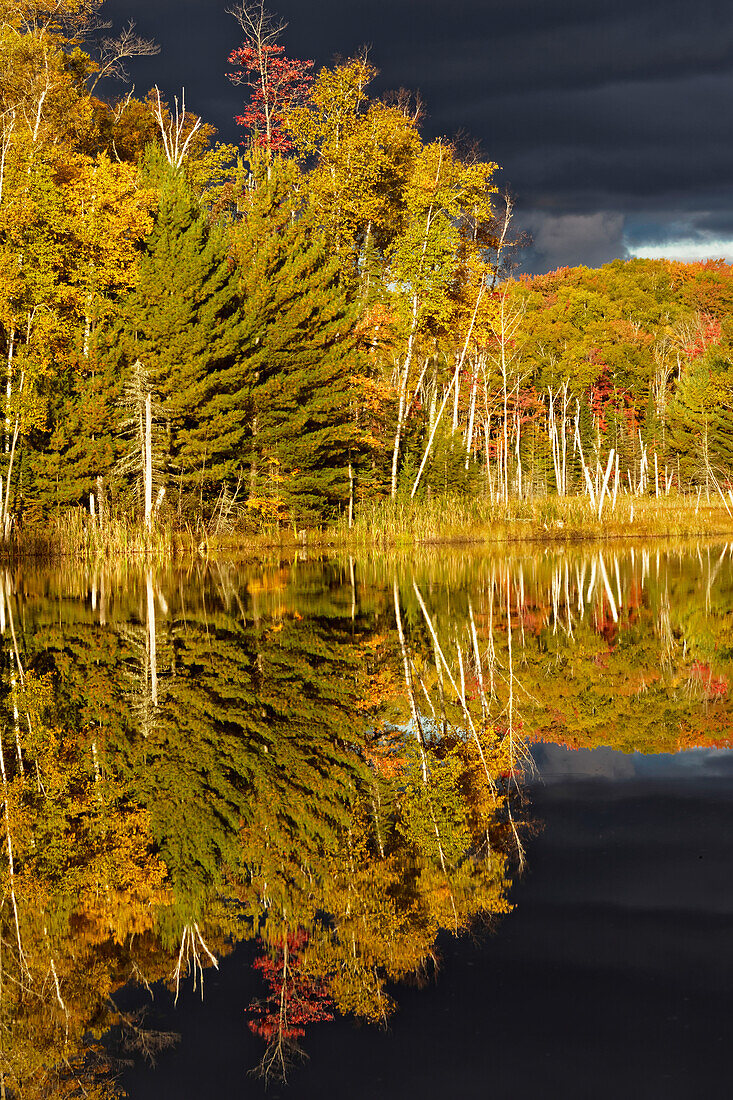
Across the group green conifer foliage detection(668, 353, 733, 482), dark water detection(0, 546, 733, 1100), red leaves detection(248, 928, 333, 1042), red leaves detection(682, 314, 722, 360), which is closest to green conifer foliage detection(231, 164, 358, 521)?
dark water detection(0, 546, 733, 1100)

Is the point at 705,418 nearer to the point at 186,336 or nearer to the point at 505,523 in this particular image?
the point at 505,523

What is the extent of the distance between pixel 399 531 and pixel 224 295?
29.0 feet

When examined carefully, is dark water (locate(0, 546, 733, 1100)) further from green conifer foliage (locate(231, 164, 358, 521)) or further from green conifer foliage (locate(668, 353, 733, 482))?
green conifer foliage (locate(668, 353, 733, 482))

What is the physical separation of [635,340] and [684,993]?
242 feet

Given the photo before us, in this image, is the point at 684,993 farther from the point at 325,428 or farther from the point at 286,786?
the point at 325,428

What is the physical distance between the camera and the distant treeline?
31.0 metres

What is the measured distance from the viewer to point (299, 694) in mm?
8453

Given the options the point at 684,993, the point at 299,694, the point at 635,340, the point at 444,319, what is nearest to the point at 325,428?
the point at 444,319

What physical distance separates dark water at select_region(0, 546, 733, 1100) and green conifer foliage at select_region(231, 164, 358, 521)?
913 inches

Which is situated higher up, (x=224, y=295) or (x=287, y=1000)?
(x=224, y=295)

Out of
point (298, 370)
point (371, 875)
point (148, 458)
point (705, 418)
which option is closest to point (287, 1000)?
point (371, 875)

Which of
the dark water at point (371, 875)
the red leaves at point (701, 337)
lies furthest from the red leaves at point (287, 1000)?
the red leaves at point (701, 337)

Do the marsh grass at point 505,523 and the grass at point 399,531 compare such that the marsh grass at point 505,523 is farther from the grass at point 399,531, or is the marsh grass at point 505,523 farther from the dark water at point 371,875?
the dark water at point 371,875

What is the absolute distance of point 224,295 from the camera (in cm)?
3234
